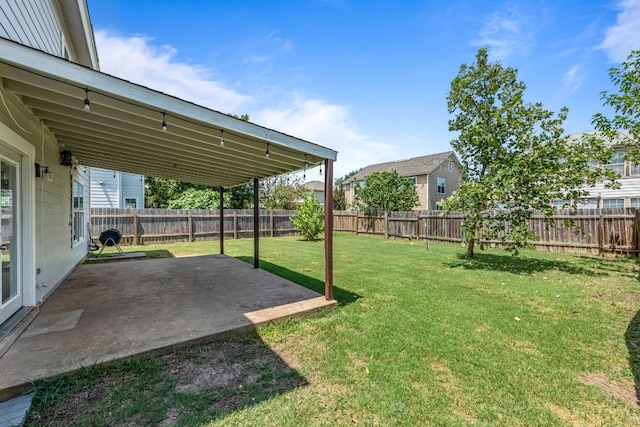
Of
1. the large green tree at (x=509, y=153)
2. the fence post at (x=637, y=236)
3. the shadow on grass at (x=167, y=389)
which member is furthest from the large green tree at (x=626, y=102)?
the shadow on grass at (x=167, y=389)

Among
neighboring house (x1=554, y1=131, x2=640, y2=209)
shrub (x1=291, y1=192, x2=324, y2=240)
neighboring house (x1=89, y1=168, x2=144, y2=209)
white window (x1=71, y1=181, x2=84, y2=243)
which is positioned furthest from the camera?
neighboring house (x1=89, y1=168, x2=144, y2=209)

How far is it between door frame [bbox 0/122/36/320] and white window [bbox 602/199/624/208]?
20478mm

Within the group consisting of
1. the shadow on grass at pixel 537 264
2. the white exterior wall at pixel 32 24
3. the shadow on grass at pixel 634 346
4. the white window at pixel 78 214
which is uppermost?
the white exterior wall at pixel 32 24

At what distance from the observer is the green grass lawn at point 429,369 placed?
2.14 m

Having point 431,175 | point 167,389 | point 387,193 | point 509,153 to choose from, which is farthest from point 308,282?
point 431,175

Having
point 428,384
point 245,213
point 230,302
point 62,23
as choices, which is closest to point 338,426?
point 428,384

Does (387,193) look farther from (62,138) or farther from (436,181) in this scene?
(62,138)

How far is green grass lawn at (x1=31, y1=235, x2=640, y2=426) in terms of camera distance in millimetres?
2137

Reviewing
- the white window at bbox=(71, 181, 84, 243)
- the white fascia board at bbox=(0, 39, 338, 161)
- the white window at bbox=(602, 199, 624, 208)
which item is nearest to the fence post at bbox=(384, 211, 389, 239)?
the white window at bbox=(602, 199, 624, 208)

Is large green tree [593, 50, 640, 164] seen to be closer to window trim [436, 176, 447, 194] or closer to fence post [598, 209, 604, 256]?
fence post [598, 209, 604, 256]

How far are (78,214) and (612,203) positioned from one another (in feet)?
70.5

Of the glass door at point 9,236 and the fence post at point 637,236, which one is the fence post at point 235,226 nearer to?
the glass door at point 9,236

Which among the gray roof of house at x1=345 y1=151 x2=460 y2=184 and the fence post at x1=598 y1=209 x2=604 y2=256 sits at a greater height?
the gray roof of house at x1=345 y1=151 x2=460 y2=184

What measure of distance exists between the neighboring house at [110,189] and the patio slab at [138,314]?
33.5 feet
